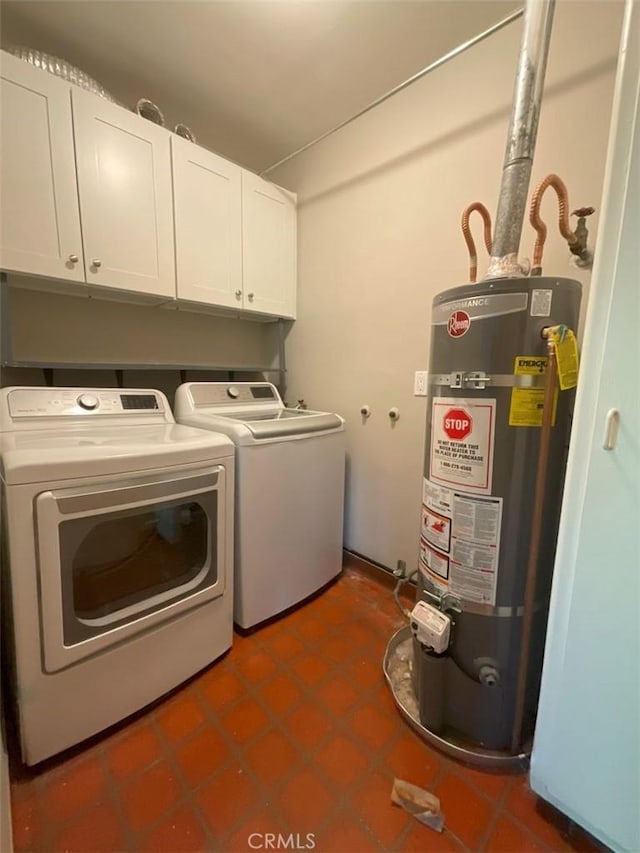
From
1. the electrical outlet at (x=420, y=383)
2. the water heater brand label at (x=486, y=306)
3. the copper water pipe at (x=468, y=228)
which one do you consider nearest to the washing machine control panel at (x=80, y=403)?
the electrical outlet at (x=420, y=383)

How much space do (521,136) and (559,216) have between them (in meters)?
0.27

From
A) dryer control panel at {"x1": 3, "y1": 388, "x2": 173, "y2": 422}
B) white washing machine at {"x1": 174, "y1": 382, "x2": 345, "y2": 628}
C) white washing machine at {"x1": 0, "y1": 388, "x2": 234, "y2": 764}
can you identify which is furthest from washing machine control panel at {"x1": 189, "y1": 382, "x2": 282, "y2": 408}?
white washing machine at {"x1": 0, "y1": 388, "x2": 234, "y2": 764}

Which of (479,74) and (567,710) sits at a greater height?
(479,74)

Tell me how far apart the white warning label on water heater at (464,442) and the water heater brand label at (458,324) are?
191 mm

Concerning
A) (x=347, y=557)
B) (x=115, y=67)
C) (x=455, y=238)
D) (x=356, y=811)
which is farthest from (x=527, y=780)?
(x=115, y=67)

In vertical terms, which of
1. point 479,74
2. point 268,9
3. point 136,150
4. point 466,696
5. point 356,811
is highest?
point 268,9

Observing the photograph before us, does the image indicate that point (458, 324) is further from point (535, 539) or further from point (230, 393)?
point (230, 393)

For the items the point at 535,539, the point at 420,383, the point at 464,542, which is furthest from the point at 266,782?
the point at 420,383

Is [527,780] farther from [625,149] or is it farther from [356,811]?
[625,149]

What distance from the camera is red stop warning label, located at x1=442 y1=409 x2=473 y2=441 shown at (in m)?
1.03

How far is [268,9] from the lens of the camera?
4.32 feet

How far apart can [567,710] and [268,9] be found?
7.94ft

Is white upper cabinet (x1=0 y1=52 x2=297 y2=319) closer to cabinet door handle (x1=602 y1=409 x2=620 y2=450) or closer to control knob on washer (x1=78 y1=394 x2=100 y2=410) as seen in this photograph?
control knob on washer (x1=78 y1=394 x2=100 y2=410)

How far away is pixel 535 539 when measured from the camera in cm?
98
